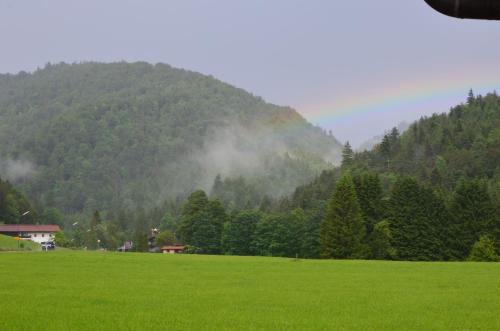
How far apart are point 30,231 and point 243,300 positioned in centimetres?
13150

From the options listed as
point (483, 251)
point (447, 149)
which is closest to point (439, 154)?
point (447, 149)

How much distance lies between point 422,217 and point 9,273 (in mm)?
59741

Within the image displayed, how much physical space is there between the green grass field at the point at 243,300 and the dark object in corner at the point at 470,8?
16.2 metres

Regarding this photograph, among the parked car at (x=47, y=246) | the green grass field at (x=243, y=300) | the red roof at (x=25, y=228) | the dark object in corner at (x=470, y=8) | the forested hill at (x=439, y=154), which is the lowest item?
Result: the green grass field at (x=243, y=300)

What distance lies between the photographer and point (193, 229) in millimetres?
114500

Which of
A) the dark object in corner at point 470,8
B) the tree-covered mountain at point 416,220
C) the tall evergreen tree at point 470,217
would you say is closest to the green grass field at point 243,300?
the dark object in corner at point 470,8

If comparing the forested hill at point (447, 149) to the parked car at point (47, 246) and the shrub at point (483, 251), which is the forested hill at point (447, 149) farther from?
the parked car at point (47, 246)

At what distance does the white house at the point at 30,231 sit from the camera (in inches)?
5517

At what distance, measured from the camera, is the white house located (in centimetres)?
14012

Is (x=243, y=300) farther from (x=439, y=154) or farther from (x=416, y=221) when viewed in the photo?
(x=439, y=154)

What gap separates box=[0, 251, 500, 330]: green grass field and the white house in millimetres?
98818

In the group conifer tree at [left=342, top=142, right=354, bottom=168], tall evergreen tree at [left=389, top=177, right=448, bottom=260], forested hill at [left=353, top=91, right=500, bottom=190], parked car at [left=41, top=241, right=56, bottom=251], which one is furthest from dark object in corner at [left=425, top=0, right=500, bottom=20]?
conifer tree at [left=342, top=142, right=354, bottom=168]

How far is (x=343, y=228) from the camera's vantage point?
85.1 meters

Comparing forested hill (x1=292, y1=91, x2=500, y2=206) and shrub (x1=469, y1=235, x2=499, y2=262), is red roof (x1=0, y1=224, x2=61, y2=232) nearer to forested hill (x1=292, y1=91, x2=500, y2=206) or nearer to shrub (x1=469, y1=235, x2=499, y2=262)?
forested hill (x1=292, y1=91, x2=500, y2=206)
